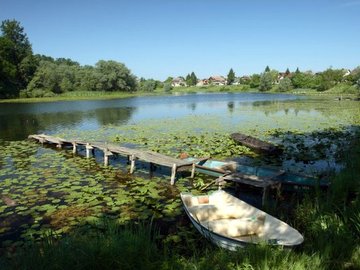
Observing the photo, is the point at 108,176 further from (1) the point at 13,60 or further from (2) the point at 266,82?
(2) the point at 266,82

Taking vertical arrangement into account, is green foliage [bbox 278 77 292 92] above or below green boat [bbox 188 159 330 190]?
above

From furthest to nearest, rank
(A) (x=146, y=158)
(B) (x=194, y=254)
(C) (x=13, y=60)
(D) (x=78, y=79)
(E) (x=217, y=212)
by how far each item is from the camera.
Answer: (D) (x=78, y=79)
(C) (x=13, y=60)
(A) (x=146, y=158)
(E) (x=217, y=212)
(B) (x=194, y=254)

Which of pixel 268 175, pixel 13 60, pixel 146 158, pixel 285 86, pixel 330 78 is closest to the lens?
pixel 268 175

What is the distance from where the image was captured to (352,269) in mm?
4238

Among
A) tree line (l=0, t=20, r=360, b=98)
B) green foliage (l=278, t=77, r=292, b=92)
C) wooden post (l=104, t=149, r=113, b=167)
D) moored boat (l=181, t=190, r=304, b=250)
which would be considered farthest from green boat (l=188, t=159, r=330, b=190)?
green foliage (l=278, t=77, r=292, b=92)

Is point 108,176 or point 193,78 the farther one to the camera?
point 193,78

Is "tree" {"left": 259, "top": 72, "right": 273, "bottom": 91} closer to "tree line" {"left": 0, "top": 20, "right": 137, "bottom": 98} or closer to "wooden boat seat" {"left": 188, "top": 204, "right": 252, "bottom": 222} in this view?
"tree line" {"left": 0, "top": 20, "right": 137, "bottom": 98}

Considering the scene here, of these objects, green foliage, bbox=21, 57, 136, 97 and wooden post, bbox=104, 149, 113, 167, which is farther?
green foliage, bbox=21, 57, 136, 97

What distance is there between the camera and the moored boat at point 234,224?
5406mm

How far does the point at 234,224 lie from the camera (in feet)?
20.5

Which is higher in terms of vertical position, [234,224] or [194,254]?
[194,254]

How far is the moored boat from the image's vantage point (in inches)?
213

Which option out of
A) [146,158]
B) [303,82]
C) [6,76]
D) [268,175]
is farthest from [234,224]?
[303,82]

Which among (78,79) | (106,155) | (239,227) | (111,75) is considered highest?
(111,75)
